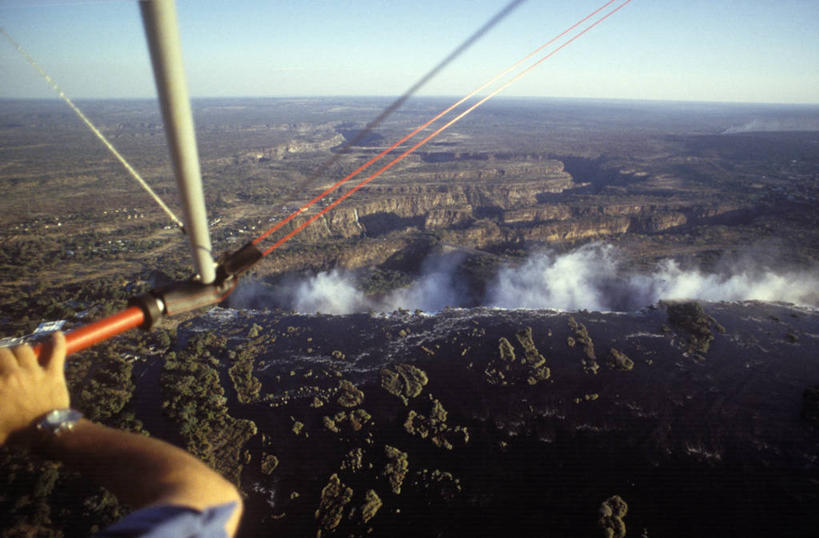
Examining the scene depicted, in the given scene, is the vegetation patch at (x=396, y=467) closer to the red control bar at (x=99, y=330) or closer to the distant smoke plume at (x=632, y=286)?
the red control bar at (x=99, y=330)

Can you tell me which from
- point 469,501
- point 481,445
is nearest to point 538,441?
point 481,445

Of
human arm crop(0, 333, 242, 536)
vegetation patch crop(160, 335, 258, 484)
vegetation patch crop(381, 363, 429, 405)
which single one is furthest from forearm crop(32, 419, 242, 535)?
vegetation patch crop(381, 363, 429, 405)

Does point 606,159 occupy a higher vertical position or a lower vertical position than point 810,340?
higher

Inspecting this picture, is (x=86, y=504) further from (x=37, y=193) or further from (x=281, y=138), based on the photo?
(x=281, y=138)

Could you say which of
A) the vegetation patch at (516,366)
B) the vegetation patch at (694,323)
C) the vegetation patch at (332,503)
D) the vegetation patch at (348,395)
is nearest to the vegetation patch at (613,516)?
the vegetation patch at (516,366)

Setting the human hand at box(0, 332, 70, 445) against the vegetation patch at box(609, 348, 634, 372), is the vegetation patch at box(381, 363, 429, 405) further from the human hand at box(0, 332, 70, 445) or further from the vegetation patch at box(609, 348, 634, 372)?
the human hand at box(0, 332, 70, 445)

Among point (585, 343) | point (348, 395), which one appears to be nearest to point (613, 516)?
point (585, 343)
